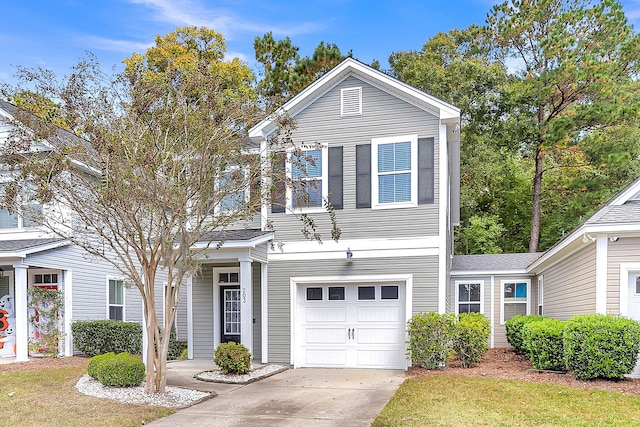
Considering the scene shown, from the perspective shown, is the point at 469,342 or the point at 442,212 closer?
the point at 469,342

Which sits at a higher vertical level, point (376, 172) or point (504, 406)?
point (376, 172)

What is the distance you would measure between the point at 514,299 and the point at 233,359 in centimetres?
1039

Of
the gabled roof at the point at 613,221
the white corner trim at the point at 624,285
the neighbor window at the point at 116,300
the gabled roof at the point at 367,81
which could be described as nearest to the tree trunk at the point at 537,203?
the gabled roof at the point at 613,221

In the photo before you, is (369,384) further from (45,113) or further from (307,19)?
(307,19)

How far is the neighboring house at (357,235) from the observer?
1280 centimetres

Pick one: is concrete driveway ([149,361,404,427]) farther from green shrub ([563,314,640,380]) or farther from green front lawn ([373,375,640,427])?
green shrub ([563,314,640,380])

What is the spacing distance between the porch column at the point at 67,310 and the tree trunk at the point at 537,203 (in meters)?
19.8

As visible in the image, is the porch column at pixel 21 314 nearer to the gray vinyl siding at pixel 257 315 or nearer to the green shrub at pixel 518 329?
the gray vinyl siding at pixel 257 315

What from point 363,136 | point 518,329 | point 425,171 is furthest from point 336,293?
point 518,329

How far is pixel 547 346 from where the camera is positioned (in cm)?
1089

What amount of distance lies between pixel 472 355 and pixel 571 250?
11.0 ft

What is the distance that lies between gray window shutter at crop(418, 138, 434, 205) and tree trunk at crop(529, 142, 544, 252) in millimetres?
15131

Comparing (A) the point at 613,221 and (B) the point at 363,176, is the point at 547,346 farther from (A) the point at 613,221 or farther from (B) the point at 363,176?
(B) the point at 363,176

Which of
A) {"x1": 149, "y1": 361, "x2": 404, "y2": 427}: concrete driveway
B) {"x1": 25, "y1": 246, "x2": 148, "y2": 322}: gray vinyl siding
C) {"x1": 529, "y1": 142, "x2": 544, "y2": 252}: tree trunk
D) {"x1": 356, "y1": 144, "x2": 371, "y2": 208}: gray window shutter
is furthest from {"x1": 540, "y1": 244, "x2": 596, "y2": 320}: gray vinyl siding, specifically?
{"x1": 25, "y1": 246, "x2": 148, "y2": 322}: gray vinyl siding
